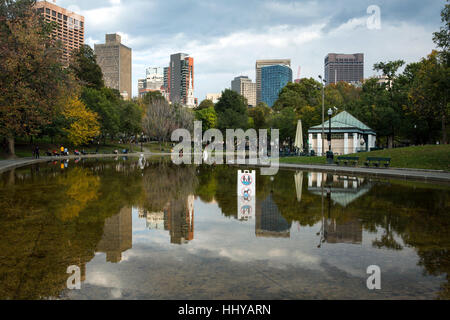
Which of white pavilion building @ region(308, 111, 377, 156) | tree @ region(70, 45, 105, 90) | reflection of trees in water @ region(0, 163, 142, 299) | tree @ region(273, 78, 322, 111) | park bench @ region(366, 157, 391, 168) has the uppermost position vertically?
tree @ region(70, 45, 105, 90)

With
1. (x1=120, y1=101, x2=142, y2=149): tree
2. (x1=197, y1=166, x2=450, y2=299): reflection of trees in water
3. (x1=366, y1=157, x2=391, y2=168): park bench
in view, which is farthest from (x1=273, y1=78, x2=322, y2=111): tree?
(x1=197, y1=166, x2=450, y2=299): reflection of trees in water

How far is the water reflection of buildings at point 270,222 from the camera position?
820cm

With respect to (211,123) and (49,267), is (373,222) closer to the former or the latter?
(49,267)

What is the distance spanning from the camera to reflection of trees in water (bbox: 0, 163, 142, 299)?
5078 mm

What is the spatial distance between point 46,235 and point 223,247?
3938 mm

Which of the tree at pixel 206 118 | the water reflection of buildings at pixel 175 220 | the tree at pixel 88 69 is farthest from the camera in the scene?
the tree at pixel 206 118

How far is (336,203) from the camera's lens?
485 inches

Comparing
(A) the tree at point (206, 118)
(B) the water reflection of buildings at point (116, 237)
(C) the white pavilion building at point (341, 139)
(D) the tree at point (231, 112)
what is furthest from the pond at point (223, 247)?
(A) the tree at point (206, 118)

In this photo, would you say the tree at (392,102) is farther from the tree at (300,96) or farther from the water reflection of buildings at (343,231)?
the water reflection of buildings at (343,231)

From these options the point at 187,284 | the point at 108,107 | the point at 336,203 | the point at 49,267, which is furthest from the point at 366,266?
the point at 108,107

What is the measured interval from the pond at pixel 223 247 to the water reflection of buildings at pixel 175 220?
0.10 feet

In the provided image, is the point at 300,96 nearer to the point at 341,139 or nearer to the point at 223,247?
the point at 341,139

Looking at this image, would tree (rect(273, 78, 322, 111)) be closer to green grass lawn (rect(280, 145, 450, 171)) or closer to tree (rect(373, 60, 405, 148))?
tree (rect(373, 60, 405, 148))

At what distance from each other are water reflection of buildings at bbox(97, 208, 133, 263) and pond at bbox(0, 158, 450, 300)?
0.9 inches
